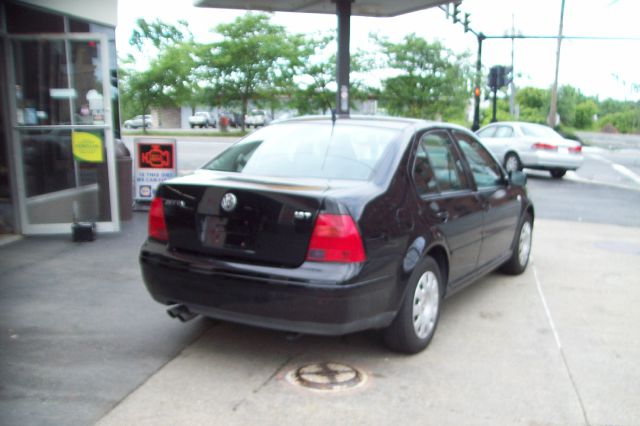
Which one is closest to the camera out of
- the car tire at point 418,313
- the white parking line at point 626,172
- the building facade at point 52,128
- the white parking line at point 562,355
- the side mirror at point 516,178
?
the white parking line at point 562,355

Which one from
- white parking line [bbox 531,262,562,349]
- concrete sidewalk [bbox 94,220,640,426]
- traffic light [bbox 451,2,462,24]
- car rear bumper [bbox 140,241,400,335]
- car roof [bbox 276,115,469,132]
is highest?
traffic light [bbox 451,2,462,24]

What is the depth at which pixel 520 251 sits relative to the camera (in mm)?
6566

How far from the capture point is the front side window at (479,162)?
5.41 m

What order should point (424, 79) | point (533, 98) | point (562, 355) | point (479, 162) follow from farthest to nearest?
point (533, 98)
point (424, 79)
point (479, 162)
point (562, 355)

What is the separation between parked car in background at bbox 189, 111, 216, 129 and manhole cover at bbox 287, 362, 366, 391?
47.9 m

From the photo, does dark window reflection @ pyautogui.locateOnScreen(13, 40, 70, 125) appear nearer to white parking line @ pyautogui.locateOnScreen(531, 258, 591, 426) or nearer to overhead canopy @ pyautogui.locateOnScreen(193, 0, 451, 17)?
overhead canopy @ pyautogui.locateOnScreen(193, 0, 451, 17)

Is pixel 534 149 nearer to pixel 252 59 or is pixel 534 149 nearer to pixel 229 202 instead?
pixel 252 59

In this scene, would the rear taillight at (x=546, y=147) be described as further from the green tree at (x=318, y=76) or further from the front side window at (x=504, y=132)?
the green tree at (x=318, y=76)

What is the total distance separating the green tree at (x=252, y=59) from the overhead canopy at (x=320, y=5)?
1220 cm

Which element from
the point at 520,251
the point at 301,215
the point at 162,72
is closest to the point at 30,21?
the point at 301,215

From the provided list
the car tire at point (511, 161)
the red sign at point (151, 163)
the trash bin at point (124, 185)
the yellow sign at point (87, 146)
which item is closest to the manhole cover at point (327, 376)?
the yellow sign at point (87, 146)

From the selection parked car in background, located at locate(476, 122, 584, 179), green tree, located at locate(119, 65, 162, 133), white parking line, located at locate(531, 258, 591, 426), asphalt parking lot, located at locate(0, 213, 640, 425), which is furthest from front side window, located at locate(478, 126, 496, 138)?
asphalt parking lot, located at locate(0, 213, 640, 425)

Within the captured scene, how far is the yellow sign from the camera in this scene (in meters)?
7.81

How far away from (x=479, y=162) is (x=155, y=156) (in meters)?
5.76
